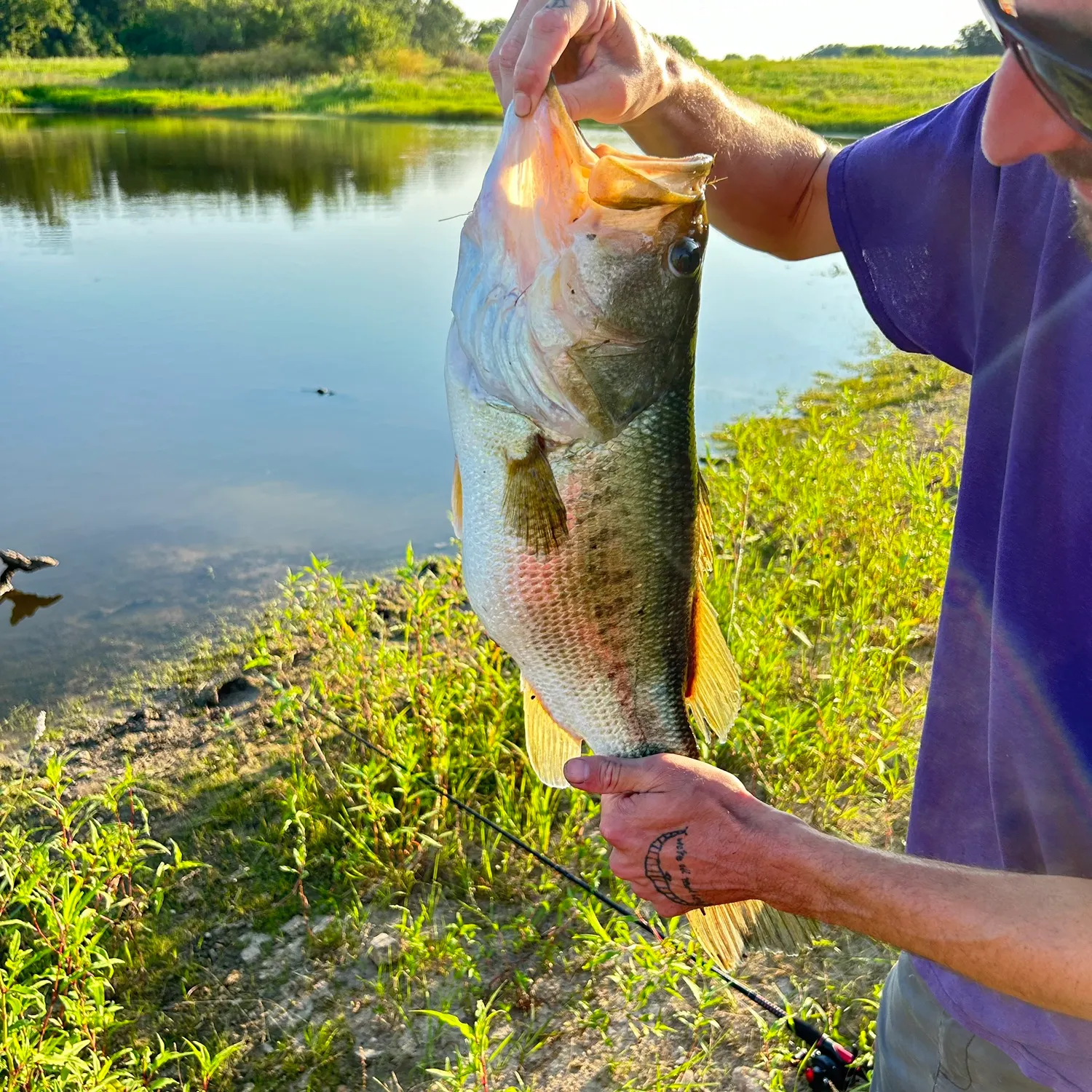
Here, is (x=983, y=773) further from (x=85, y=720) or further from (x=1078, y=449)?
(x=85, y=720)

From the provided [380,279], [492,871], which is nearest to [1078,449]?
[492,871]

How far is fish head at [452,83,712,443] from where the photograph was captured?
4.96 feet

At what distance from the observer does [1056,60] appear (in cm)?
106

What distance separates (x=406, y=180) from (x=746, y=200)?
21.0 m

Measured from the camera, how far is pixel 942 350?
1.98m

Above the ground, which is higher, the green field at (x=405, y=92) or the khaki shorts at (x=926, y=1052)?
the green field at (x=405, y=92)

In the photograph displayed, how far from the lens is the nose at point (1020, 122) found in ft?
3.82

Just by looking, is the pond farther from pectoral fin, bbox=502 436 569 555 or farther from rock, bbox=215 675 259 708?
rock, bbox=215 675 259 708

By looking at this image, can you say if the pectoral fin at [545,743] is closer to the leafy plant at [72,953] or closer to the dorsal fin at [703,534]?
the dorsal fin at [703,534]

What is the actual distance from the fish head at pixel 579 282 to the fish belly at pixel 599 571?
2.0 inches

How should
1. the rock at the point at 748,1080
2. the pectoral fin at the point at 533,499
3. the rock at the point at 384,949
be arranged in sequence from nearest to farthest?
the pectoral fin at the point at 533,499 < the rock at the point at 748,1080 < the rock at the point at 384,949

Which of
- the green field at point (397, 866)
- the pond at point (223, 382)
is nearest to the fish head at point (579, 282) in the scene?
the pond at point (223, 382)

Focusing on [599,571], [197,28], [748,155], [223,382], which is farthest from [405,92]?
[599,571]

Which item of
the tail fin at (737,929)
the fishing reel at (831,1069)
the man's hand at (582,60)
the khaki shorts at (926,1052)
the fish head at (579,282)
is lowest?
the fishing reel at (831,1069)
